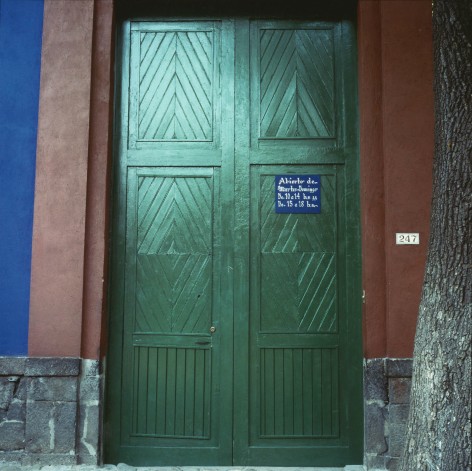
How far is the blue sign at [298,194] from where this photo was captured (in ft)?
16.4

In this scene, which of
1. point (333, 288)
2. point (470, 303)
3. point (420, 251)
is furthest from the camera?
point (333, 288)

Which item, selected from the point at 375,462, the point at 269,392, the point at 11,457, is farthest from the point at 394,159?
the point at 11,457

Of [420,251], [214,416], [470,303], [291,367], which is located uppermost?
[420,251]

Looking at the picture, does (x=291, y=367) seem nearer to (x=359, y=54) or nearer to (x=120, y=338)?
(x=120, y=338)

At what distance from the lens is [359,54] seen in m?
4.99

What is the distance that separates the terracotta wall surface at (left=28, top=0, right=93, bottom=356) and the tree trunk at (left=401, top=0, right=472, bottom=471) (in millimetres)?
2968

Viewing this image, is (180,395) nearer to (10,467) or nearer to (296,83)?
(10,467)

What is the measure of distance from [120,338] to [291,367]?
160 cm

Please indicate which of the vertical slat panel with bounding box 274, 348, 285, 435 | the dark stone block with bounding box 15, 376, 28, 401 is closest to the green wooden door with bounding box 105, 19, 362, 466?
the vertical slat panel with bounding box 274, 348, 285, 435

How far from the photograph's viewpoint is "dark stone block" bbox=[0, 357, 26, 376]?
4664mm

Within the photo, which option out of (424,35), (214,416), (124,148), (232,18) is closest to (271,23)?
(232,18)

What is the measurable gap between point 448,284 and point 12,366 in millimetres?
3690

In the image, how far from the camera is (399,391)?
14.9 ft

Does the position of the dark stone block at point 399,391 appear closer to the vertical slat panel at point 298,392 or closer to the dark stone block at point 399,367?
the dark stone block at point 399,367
